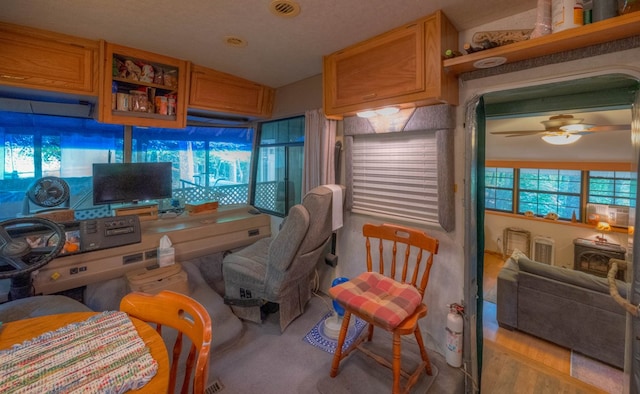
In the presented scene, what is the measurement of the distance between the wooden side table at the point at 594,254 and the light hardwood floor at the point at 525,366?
2.89 m

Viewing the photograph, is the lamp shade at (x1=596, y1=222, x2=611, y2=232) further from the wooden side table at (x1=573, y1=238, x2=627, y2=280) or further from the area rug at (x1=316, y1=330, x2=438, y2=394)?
the area rug at (x1=316, y1=330, x2=438, y2=394)

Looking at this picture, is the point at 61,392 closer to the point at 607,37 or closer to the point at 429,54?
the point at 429,54

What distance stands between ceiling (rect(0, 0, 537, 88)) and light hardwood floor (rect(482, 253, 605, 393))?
2.53m

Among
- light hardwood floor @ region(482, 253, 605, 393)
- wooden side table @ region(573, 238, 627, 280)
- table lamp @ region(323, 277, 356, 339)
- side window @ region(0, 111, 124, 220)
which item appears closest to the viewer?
light hardwood floor @ region(482, 253, 605, 393)

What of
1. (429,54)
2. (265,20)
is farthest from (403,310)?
(265,20)

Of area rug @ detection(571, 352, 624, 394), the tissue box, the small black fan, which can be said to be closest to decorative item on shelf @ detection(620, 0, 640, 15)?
area rug @ detection(571, 352, 624, 394)

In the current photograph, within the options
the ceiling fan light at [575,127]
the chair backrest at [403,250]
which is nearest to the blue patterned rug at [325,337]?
the chair backrest at [403,250]

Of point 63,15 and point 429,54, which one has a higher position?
point 63,15

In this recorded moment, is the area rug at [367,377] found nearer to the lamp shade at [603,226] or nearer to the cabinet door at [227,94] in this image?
the cabinet door at [227,94]

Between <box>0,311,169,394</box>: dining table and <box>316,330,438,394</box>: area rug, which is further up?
<box>0,311,169,394</box>: dining table

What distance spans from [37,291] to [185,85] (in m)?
1.91

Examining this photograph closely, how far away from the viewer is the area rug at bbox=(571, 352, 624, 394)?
229cm

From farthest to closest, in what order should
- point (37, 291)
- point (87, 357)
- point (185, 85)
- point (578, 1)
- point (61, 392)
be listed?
point (185, 85) → point (37, 291) → point (578, 1) → point (87, 357) → point (61, 392)

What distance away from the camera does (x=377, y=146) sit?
222cm
